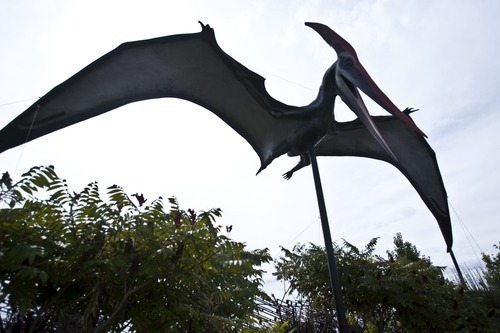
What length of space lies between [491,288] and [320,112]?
374cm

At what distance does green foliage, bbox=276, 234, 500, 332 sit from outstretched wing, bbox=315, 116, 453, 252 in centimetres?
154

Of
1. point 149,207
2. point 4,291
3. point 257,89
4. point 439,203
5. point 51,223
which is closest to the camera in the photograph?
point 4,291

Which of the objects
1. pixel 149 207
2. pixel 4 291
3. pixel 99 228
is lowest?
pixel 4 291

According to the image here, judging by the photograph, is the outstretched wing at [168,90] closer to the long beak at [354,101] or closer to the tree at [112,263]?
the long beak at [354,101]

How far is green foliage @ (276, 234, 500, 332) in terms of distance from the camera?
451cm

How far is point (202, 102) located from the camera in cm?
550

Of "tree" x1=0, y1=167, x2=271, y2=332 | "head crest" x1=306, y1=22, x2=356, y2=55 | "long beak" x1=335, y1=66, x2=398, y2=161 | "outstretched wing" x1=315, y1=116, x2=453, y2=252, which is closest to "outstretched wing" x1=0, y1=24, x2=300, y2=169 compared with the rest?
"long beak" x1=335, y1=66, x2=398, y2=161

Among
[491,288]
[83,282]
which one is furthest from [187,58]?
[491,288]

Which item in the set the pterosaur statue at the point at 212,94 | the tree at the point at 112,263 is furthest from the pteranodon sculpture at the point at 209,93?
the tree at the point at 112,263

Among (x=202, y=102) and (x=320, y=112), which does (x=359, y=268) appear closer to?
(x=320, y=112)

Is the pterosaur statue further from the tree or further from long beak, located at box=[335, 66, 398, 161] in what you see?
the tree

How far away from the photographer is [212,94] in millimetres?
5469

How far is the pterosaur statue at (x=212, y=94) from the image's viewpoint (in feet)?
14.1

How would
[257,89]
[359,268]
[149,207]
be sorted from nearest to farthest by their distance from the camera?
[149,207], [359,268], [257,89]
